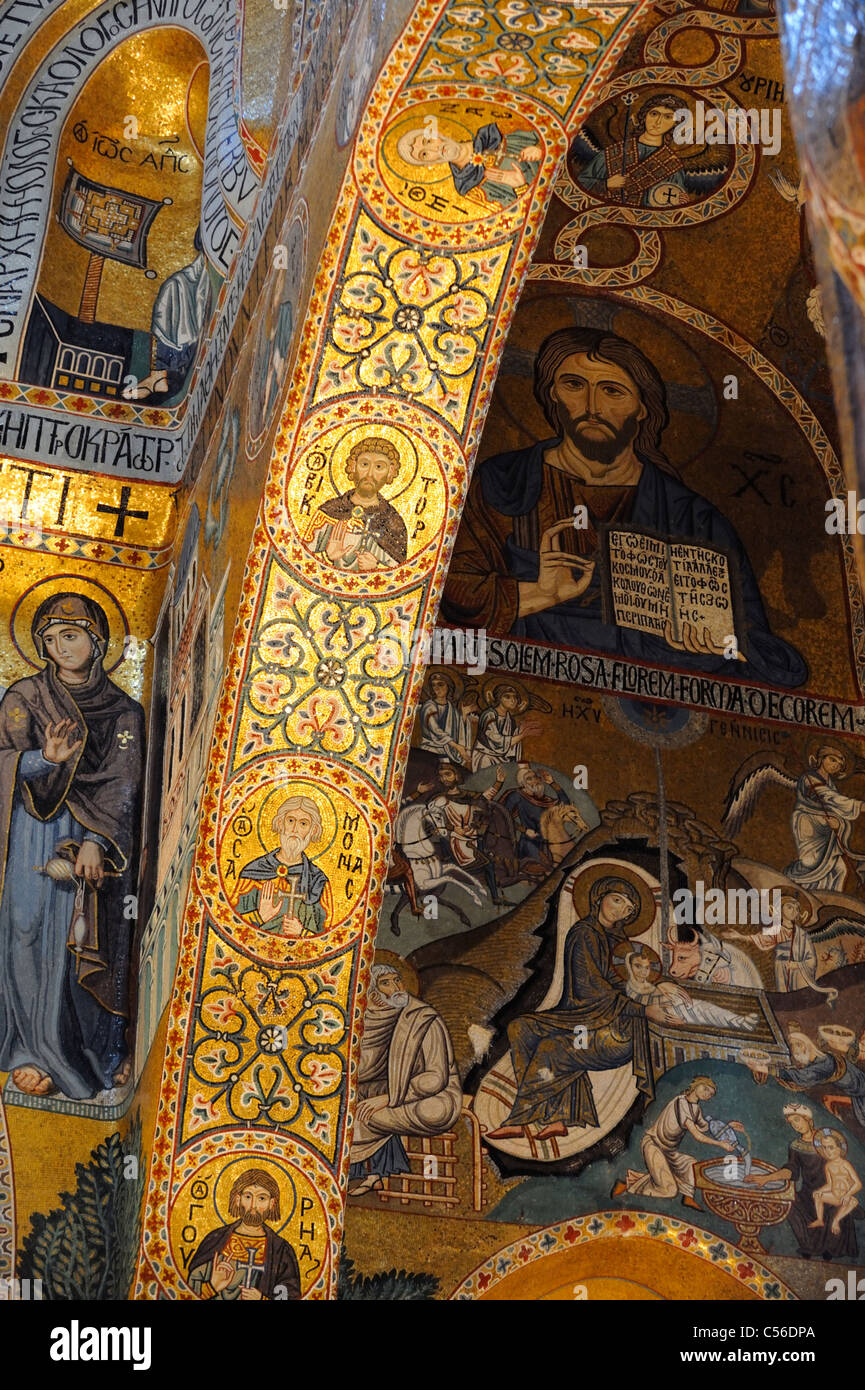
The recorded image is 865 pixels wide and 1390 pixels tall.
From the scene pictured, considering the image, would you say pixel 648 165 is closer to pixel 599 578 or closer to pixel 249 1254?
pixel 599 578

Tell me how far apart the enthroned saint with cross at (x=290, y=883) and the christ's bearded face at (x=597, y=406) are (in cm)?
321

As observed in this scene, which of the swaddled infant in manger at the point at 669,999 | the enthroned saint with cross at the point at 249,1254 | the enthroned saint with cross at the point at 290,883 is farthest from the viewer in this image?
the swaddled infant in manger at the point at 669,999

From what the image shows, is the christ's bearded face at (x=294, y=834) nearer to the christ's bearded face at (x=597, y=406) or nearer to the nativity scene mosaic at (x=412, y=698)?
the nativity scene mosaic at (x=412, y=698)

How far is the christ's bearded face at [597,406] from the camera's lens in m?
9.11

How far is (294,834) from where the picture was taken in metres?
6.62

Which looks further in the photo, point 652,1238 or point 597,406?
point 597,406

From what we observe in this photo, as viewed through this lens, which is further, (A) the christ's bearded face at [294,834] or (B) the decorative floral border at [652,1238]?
(B) the decorative floral border at [652,1238]

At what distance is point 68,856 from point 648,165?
404 cm

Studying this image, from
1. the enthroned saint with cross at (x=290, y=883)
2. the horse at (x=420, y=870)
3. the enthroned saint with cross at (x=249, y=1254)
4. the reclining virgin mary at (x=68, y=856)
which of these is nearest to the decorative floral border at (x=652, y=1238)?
the horse at (x=420, y=870)

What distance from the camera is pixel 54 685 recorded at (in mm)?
8422

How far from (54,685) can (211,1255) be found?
295 cm

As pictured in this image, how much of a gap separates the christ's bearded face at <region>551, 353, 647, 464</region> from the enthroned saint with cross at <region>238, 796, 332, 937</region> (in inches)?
126

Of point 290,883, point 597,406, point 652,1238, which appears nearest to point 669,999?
point 652,1238

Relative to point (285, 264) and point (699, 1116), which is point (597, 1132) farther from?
point (285, 264)
